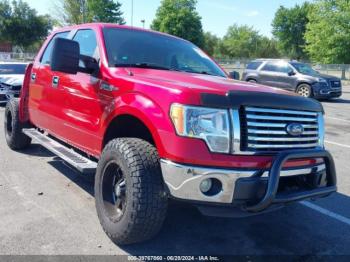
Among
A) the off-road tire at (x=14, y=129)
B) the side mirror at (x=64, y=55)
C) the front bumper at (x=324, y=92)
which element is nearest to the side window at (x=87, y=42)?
the side mirror at (x=64, y=55)

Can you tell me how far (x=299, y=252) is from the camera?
11.7 ft

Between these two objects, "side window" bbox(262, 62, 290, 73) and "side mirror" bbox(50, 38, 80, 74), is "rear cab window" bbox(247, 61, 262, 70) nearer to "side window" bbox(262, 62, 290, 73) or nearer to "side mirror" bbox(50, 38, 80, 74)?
"side window" bbox(262, 62, 290, 73)

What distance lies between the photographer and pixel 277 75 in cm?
1800

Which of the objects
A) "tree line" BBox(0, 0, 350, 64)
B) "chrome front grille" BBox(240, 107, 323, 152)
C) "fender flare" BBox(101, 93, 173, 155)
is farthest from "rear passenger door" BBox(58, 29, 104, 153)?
"tree line" BBox(0, 0, 350, 64)

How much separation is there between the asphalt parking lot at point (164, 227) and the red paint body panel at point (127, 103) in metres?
0.66

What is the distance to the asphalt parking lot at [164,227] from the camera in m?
3.51

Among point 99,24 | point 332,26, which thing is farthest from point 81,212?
point 332,26

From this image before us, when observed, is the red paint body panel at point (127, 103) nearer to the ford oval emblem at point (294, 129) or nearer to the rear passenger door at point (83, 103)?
the rear passenger door at point (83, 103)

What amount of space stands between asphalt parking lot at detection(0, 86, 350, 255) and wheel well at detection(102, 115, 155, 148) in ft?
2.86

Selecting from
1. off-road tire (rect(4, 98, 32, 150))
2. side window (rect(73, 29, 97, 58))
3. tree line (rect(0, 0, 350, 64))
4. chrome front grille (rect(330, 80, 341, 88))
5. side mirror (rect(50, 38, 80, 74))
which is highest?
tree line (rect(0, 0, 350, 64))

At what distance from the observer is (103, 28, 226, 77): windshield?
14.1 ft

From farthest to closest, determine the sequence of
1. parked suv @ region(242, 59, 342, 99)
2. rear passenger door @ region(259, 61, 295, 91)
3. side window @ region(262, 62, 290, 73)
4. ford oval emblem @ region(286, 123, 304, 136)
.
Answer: side window @ region(262, 62, 290, 73), rear passenger door @ region(259, 61, 295, 91), parked suv @ region(242, 59, 342, 99), ford oval emblem @ region(286, 123, 304, 136)

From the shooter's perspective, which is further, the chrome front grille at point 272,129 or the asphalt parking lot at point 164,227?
the asphalt parking lot at point 164,227

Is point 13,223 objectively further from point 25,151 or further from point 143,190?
point 25,151
